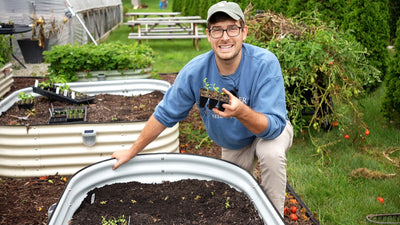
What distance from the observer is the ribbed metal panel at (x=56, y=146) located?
2.88m

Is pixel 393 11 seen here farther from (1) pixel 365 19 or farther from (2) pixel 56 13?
(2) pixel 56 13

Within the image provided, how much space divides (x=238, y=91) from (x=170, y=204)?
2.41 feet

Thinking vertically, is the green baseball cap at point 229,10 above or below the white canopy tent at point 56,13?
above

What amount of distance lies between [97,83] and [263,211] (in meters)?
2.97

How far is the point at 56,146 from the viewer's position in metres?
2.95

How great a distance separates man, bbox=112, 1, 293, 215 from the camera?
1943 mm

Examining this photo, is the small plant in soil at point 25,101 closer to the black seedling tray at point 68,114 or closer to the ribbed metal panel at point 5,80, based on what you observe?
the black seedling tray at point 68,114

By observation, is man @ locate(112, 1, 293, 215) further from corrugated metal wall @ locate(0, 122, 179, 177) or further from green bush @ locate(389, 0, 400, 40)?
green bush @ locate(389, 0, 400, 40)

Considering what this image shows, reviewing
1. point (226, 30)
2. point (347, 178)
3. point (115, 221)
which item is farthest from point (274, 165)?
point (347, 178)

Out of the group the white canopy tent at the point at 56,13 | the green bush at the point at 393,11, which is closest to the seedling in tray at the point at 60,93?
the white canopy tent at the point at 56,13

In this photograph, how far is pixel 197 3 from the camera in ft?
45.8

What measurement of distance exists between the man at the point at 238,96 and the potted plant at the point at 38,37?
5.68 meters

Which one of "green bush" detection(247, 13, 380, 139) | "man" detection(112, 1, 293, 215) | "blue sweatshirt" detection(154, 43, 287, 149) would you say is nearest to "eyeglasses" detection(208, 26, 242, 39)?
"man" detection(112, 1, 293, 215)

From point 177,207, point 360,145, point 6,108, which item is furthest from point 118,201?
point 360,145
